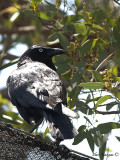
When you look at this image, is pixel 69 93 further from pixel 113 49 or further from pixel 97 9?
pixel 97 9

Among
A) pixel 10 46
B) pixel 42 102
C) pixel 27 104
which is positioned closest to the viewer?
pixel 42 102

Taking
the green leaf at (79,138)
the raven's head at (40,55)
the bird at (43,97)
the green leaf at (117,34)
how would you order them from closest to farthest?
the bird at (43,97)
the green leaf at (79,138)
the green leaf at (117,34)
the raven's head at (40,55)

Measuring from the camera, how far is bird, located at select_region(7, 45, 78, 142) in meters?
3.20

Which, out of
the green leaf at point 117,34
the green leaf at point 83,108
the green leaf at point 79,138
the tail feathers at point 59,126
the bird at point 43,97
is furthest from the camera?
the green leaf at point 83,108

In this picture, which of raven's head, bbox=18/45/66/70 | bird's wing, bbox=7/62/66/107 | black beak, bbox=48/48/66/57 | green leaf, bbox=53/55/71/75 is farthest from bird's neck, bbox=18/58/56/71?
green leaf, bbox=53/55/71/75

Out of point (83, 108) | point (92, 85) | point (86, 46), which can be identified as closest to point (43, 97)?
point (92, 85)

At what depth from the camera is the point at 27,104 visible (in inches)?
148

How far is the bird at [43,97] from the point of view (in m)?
3.20

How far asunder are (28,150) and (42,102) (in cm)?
Result: 62

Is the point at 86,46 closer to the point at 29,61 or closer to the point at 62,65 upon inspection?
the point at 62,65

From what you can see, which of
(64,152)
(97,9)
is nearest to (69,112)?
(64,152)

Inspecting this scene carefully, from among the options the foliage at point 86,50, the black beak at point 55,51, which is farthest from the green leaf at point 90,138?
the black beak at point 55,51

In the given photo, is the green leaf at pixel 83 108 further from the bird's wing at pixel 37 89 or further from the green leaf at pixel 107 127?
the green leaf at pixel 107 127

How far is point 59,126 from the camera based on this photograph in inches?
127
